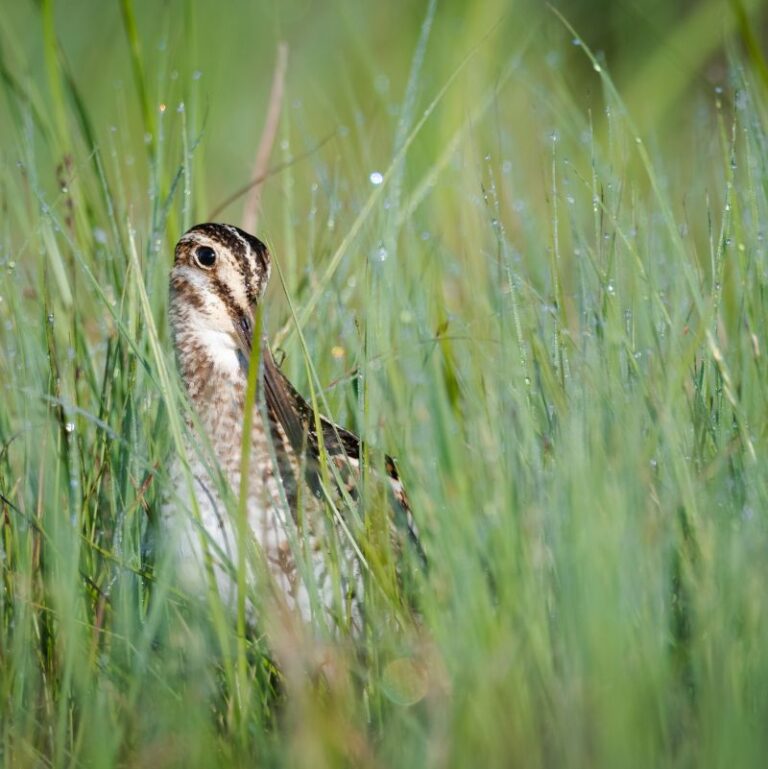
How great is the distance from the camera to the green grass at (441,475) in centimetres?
205

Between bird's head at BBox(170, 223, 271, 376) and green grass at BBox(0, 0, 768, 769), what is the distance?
97 mm

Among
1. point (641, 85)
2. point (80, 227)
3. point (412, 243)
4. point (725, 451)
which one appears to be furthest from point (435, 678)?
point (641, 85)

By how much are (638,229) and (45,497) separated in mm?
1398

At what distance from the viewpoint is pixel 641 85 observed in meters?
5.47

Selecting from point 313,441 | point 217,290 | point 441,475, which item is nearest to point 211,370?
point 217,290

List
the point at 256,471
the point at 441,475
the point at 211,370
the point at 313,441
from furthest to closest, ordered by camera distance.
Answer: the point at 211,370, the point at 313,441, the point at 256,471, the point at 441,475

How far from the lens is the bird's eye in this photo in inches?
120

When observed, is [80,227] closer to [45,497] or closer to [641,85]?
[45,497]

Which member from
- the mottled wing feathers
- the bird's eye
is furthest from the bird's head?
the mottled wing feathers

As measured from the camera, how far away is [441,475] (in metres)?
2.50

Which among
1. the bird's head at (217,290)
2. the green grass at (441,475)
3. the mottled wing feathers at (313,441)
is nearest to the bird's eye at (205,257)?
the bird's head at (217,290)

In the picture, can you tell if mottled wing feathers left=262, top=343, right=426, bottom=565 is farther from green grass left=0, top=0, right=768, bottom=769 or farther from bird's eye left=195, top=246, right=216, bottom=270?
bird's eye left=195, top=246, right=216, bottom=270

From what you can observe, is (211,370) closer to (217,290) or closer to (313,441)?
(217,290)

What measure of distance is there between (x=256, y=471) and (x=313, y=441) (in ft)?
0.55
